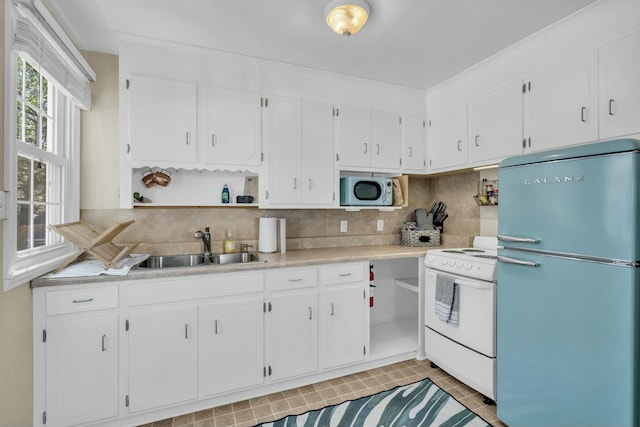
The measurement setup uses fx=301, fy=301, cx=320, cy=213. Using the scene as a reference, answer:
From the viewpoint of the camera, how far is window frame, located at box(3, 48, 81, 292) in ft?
4.63

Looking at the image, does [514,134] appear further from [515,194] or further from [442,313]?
[442,313]

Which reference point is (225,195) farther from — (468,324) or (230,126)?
(468,324)

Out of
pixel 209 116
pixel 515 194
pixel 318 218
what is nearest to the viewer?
pixel 515 194

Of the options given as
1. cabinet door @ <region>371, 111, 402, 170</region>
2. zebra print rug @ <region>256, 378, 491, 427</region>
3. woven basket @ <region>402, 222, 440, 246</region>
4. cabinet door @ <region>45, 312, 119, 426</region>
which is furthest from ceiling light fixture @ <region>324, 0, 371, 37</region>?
zebra print rug @ <region>256, 378, 491, 427</region>

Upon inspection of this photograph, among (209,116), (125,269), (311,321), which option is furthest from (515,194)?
(125,269)

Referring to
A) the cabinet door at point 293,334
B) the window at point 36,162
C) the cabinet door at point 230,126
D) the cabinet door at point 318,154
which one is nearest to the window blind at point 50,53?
the window at point 36,162

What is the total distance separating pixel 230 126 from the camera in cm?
239

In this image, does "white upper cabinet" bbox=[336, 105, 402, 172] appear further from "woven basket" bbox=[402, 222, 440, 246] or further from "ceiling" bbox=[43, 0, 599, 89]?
"woven basket" bbox=[402, 222, 440, 246]

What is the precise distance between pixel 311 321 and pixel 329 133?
1.61 meters

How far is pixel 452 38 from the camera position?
7.11 ft

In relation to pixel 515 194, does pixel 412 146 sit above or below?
above

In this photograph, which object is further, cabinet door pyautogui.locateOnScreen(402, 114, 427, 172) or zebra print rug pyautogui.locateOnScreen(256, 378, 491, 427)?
cabinet door pyautogui.locateOnScreen(402, 114, 427, 172)

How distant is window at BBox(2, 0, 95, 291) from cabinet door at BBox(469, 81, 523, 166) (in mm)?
2992

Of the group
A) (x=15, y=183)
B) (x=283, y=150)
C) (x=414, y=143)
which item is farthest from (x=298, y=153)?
(x=15, y=183)
